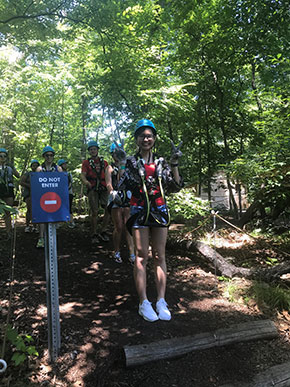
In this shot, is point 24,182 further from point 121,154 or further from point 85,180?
point 121,154

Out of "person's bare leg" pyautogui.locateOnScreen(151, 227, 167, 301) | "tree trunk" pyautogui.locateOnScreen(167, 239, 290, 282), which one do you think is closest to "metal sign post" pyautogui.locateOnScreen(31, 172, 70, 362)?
"person's bare leg" pyautogui.locateOnScreen(151, 227, 167, 301)

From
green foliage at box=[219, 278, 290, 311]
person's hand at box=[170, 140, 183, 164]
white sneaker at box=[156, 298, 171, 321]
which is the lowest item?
green foliage at box=[219, 278, 290, 311]

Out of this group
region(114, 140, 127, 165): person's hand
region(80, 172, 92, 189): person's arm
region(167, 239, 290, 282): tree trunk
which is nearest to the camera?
region(114, 140, 127, 165): person's hand

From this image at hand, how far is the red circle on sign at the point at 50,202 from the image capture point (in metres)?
2.41

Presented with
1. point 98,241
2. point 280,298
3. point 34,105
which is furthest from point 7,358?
point 34,105

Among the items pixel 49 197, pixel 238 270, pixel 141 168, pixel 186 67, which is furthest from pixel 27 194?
pixel 186 67

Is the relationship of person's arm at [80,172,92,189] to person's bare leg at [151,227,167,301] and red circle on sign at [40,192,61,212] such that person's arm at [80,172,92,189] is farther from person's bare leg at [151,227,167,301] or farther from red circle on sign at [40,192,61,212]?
red circle on sign at [40,192,61,212]

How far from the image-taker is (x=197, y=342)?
2.60 meters

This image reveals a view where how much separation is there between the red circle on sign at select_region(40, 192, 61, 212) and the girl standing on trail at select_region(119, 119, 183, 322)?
89 centimetres

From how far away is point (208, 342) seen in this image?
263 cm

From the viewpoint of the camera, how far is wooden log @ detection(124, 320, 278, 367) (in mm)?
2369

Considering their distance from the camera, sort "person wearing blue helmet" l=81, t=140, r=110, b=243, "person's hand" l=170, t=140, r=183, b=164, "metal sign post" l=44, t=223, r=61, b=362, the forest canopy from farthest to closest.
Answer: "person wearing blue helmet" l=81, t=140, r=110, b=243
the forest canopy
"person's hand" l=170, t=140, r=183, b=164
"metal sign post" l=44, t=223, r=61, b=362

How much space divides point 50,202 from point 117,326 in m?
1.55

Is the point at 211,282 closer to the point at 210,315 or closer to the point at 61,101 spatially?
the point at 210,315
